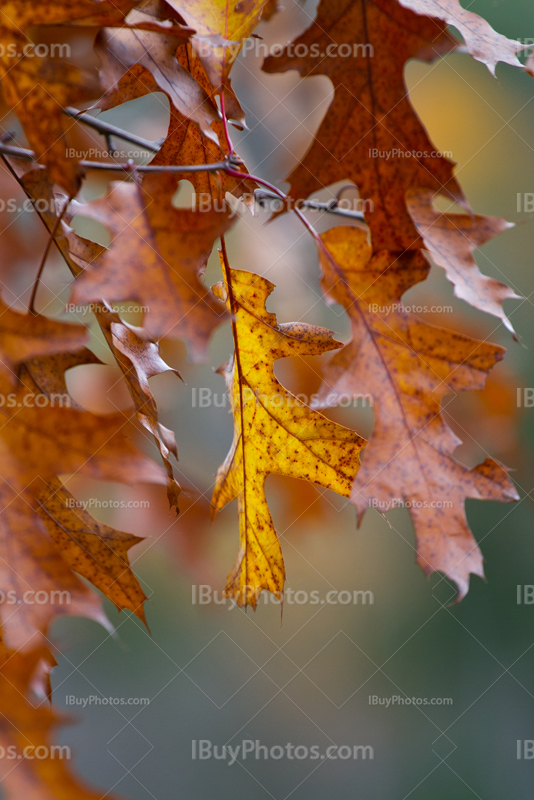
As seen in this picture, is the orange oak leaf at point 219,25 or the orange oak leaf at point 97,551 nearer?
the orange oak leaf at point 219,25

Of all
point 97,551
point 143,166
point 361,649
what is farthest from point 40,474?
point 361,649

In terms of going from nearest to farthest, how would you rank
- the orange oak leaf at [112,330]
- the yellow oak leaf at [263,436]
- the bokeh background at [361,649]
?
the orange oak leaf at [112,330] < the yellow oak leaf at [263,436] < the bokeh background at [361,649]

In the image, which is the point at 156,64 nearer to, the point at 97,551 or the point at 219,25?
the point at 219,25

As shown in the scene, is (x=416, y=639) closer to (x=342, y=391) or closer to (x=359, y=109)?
(x=342, y=391)

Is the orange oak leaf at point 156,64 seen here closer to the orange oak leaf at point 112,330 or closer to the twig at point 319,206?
the orange oak leaf at point 112,330

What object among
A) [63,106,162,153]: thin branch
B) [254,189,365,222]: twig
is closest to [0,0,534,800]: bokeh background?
[254,189,365,222]: twig

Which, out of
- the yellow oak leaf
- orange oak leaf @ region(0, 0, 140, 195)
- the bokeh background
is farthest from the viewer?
the bokeh background

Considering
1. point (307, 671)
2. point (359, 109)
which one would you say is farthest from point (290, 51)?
point (307, 671)

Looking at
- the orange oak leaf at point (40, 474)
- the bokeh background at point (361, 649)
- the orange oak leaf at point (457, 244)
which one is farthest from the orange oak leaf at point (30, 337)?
the bokeh background at point (361, 649)

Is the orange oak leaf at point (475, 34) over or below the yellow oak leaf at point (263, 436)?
over

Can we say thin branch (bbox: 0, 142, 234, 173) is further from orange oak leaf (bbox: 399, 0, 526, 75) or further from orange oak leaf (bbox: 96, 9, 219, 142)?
orange oak leaf (bbox: 399, 0, 526, 75)
